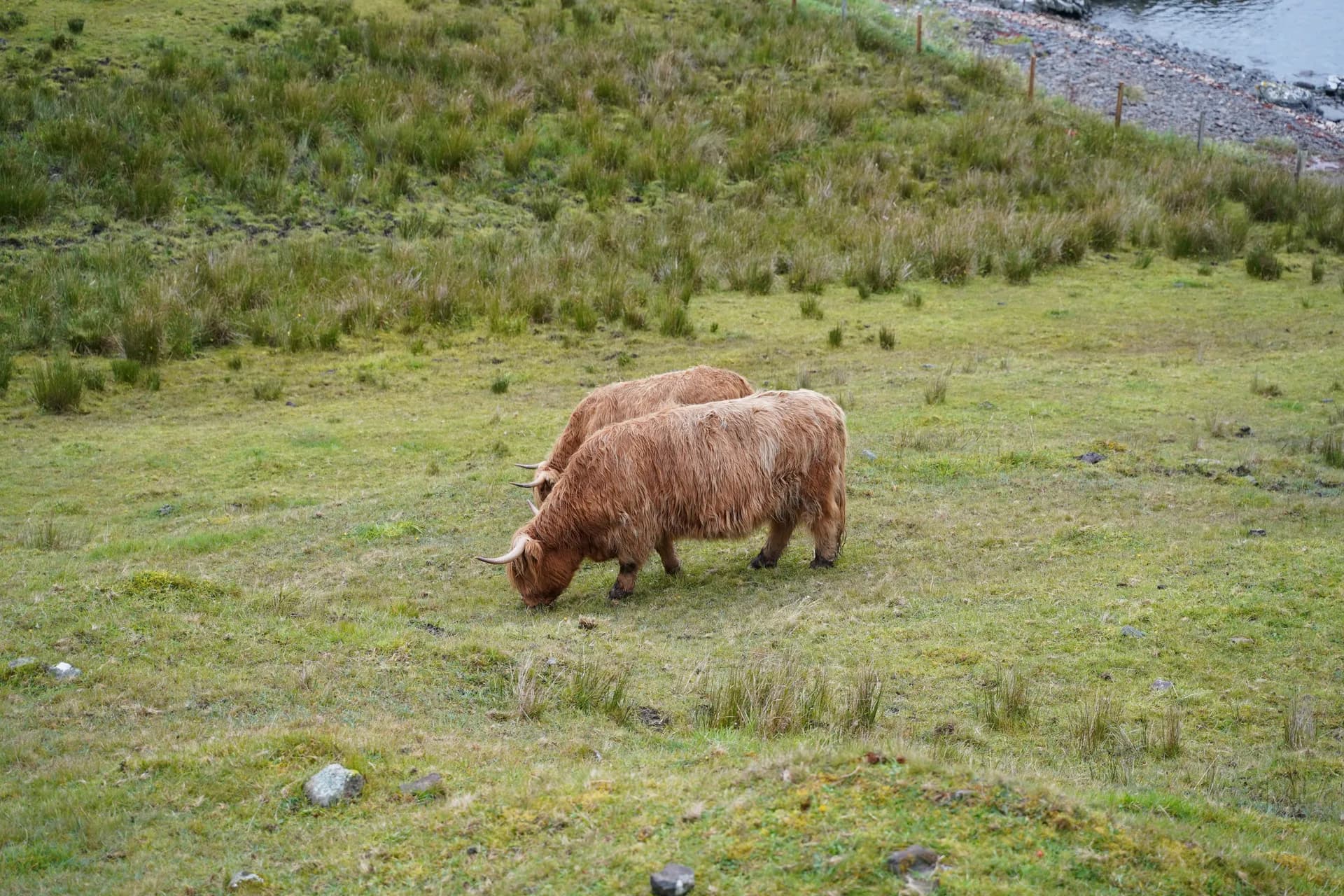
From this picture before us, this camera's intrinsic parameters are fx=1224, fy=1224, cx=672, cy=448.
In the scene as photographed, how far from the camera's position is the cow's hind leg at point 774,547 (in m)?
7.07

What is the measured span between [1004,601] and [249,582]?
13.3 ft

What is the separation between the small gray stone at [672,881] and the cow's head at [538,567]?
361cm

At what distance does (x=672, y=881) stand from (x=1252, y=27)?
41362mm

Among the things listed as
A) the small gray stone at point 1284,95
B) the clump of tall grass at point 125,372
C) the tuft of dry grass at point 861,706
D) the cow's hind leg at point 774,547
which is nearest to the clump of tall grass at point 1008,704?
the tuft of dry grass at point 861,706

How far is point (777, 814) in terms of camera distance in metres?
3.32

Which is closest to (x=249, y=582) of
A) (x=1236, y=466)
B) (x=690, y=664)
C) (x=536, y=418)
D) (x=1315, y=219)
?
(x=690, y=664)

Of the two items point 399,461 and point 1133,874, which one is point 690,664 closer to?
point 1133,874

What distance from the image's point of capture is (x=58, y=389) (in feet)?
34.1

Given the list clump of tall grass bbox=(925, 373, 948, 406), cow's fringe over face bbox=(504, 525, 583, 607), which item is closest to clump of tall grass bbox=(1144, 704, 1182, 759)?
cow's fringe over face bbox=(504, 525, 583, 607)

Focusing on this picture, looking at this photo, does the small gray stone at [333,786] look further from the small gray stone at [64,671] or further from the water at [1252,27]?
the water at [1252,27]

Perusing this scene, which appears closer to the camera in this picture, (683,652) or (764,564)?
(683,652)

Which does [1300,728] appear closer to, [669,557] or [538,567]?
[669,557]

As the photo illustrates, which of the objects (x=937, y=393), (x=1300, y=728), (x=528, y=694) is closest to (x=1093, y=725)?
(x=1300, y=728)

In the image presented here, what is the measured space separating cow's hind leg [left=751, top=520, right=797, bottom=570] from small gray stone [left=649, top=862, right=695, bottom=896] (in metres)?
4.04
